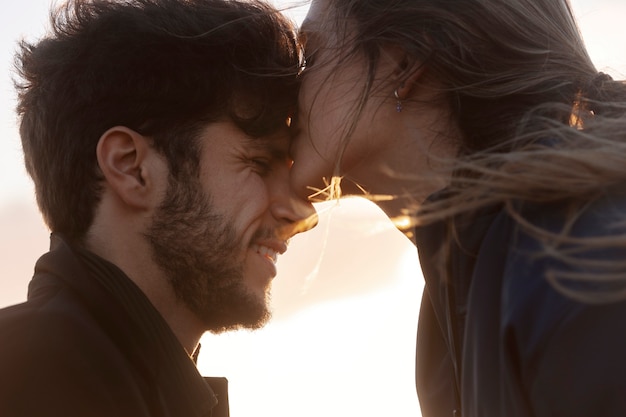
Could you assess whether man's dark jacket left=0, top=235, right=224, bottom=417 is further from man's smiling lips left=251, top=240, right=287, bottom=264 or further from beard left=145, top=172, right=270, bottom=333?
man's smiling lips left=251, top=240, right=287, bottom=264

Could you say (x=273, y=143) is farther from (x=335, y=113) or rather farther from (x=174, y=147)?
(x=335, y=113)

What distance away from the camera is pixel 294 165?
3.46 meters

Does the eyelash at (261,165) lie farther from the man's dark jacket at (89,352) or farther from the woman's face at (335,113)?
the man's dark jacket at (89,352)

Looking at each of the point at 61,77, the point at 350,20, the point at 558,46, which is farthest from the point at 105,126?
the point at 558,46

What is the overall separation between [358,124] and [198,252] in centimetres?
104

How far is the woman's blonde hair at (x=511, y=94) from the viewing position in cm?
214

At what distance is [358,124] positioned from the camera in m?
2.99

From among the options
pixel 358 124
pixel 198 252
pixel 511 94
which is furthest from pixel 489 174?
pixel 198 252

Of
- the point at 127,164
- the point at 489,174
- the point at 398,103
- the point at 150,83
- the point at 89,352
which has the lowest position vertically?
the point at 89,352

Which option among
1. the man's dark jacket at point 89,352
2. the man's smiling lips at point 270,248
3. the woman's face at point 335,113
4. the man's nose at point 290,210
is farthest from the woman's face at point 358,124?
the man's dark jacket at point 89,352

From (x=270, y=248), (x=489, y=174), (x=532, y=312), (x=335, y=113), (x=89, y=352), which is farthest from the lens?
(x=270, y=248)

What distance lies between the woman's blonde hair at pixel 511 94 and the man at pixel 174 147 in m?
0.78

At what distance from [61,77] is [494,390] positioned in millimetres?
2629

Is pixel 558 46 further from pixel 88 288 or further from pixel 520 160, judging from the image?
pixel 88 288
